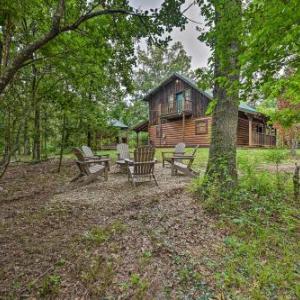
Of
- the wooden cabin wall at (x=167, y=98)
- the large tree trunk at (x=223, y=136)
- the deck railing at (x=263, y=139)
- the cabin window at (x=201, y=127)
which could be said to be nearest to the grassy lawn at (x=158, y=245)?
the large tree trunk at (x=223, y=136)

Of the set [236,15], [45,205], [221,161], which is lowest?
[45,205]

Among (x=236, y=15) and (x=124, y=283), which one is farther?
(x=236, y=15)

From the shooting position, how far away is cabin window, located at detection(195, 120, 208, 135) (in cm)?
1750

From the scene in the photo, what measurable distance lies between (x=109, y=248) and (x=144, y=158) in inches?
118

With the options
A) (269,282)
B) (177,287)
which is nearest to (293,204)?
(269,282)

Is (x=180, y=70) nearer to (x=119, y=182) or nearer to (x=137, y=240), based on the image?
(x=119, y=182)

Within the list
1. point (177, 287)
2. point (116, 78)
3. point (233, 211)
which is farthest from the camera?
point (116, 78)

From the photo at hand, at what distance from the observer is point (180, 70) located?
34.3 m

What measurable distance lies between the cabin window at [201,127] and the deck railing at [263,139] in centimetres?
423

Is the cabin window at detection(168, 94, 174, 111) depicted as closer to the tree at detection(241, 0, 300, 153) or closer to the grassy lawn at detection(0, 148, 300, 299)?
the grassy lawn at detection(0, 148, 300, 299)

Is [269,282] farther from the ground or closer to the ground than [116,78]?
closer to the ground

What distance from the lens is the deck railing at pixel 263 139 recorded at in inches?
703

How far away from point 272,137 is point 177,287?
20918 mm

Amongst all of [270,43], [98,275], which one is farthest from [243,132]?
[98,275]
